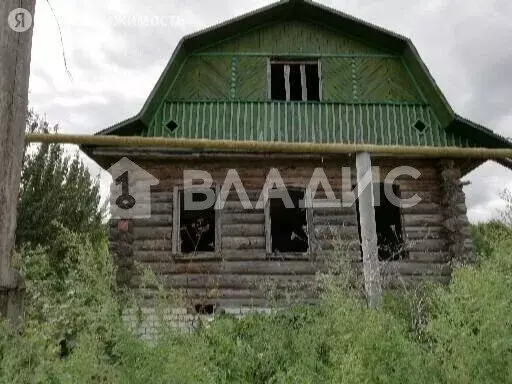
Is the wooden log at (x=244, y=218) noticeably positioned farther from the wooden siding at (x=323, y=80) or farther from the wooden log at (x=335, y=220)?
the wooden siding at (x=323, y=80)

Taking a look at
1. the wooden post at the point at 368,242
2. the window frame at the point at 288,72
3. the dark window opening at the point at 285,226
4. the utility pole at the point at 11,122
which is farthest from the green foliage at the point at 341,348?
the dark window opening at the point at 285,226

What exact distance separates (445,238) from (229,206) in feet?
15.1

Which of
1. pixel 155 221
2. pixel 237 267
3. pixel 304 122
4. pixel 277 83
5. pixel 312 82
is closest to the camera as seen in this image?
pixel 237 267

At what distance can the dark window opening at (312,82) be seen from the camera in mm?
12906

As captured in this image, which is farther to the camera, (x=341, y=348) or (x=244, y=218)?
(x=244, y=218)

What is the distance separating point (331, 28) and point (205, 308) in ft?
23.7

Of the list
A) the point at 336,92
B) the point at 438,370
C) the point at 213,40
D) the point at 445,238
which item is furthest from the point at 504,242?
the point at 213,40

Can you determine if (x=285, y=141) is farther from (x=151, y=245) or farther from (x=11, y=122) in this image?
(x=11, y=122)

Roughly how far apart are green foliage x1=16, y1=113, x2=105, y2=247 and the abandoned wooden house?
5760 mm

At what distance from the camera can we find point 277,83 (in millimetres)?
13422

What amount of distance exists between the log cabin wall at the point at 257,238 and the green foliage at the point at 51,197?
5.49 meters

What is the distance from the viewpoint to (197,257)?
11.0 m

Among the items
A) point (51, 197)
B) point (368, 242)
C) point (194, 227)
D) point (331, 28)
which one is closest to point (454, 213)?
point (331, 28)

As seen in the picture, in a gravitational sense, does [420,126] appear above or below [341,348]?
above
